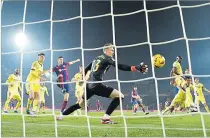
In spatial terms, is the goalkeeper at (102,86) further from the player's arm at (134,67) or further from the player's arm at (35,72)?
the player's arm at (35,72)

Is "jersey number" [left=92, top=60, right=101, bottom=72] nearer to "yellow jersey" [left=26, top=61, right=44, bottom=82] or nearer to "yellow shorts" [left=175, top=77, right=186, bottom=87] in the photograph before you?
"yellow jersey" [left=26, top=61, right=44, bottom=82]

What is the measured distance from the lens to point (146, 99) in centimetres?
1152

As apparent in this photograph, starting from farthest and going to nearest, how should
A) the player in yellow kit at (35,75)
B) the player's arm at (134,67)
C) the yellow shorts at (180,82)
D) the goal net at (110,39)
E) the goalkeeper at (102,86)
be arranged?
the goal net at (110,39) < the yellow shorts at (180,82) < the player in yellow kit at (35,75) < the goalkeeper at (102,86) < the player's arm at (134,67)

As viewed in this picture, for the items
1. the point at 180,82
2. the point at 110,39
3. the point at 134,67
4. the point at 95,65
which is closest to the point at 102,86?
the point at 95,65

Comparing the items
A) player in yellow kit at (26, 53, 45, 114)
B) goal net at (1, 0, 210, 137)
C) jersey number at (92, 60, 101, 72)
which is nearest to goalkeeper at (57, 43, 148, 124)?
jersey number at (92, 60, 101, 72)

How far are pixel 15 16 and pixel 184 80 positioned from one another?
6.37 m

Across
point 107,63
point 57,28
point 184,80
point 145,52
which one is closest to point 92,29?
point 57,28

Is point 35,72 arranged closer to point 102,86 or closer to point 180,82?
point 102,86

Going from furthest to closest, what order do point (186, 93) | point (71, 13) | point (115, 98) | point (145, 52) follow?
point (145, 52) < point (71, 13) < point (186, 93) < point (115, 98)

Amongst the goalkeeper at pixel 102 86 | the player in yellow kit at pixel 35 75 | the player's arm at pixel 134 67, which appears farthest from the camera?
the player in yellow kit at pixel 35 75

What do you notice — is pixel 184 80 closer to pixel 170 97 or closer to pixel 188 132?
pixel 188 132

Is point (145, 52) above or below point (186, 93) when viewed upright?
above

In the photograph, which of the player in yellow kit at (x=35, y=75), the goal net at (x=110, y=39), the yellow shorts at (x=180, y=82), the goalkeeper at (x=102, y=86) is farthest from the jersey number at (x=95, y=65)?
the goal net at (x=110, y=39)

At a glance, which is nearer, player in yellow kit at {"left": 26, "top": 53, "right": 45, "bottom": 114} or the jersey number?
the jersey number
